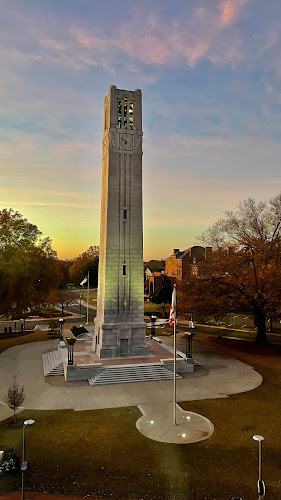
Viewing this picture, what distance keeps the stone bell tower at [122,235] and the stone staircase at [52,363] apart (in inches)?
136

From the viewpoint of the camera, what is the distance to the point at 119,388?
→ 24.0m

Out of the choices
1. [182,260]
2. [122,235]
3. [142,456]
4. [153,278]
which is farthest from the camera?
[153,278]

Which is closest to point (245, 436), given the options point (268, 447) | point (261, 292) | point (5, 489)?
point (268, 447)

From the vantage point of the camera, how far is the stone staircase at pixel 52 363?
27073mm

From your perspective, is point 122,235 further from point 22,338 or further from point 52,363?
point 22,338

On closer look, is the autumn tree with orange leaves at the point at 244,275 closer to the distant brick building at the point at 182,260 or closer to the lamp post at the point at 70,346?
the lamp post at the point at 70,346

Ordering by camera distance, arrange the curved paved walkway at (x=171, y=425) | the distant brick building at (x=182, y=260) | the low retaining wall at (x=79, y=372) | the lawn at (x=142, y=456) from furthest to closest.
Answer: the distant brick building at (x=182, y=260), the low retaining wall at (x=79, y=372), the curved paved walkway at (x=171, y=425), the lawn at (x=142, y=456)

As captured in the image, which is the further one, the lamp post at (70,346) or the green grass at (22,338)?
the green grass at (22,338)

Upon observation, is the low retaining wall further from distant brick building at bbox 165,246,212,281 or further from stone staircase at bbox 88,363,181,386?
distant brick building at bbox 165,246,212,281

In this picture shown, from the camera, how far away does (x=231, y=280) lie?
33.7 meters

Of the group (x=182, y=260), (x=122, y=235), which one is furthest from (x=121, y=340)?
(x=182, y=260)

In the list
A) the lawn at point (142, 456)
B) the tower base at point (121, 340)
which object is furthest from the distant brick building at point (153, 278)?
the lawn at point (142, 456)

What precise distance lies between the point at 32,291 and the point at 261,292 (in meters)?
26.7

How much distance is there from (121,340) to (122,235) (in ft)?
30.2
